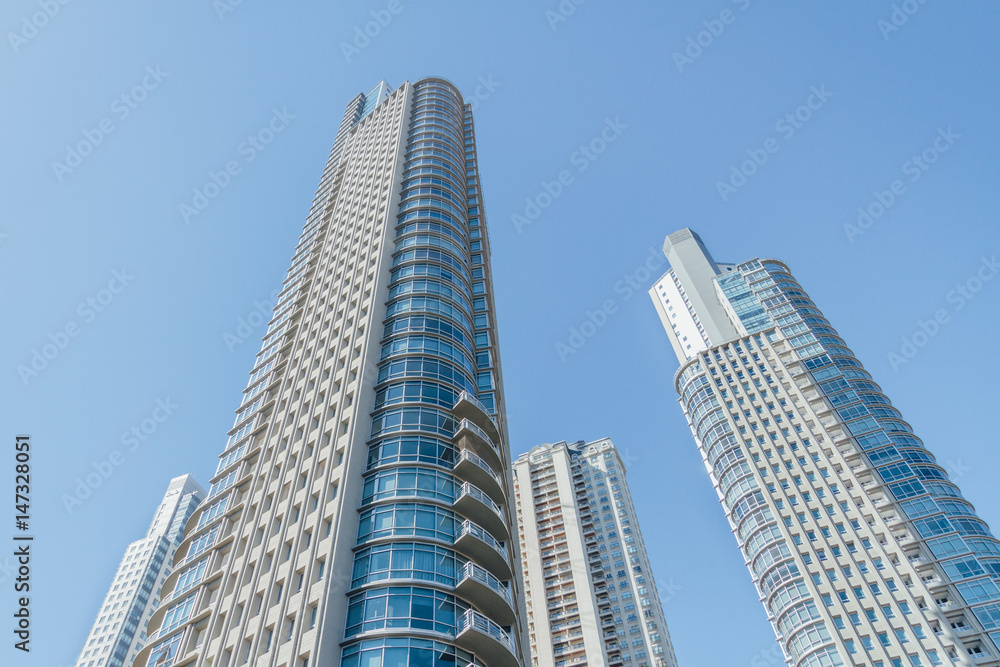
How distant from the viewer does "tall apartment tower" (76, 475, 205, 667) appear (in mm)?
122375

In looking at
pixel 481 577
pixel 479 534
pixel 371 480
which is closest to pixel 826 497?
pixel 479 534

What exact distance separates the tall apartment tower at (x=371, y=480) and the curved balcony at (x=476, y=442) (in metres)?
0.09

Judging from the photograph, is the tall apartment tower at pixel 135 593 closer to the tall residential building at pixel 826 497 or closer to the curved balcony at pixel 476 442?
the tall residential building at pixel 826 497

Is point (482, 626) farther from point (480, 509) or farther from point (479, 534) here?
point (480, 509)

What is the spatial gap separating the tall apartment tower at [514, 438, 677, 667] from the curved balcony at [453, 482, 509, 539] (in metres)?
58.1

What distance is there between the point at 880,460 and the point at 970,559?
13693mm

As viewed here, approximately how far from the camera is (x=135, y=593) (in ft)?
431

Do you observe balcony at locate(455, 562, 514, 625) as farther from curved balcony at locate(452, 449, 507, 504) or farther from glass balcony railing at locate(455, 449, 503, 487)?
glass balcony railing at locate(455, 449, 503, 487)

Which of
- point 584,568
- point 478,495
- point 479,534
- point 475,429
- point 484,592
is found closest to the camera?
point 484,592

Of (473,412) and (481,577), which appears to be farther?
(473,412)

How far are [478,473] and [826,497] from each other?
54.8 m

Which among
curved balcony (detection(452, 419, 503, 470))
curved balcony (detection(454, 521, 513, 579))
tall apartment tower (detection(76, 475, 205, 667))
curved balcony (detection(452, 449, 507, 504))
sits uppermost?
tall apartment tower (detection(76, 475, 205, 667))

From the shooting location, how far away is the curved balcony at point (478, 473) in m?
37.3

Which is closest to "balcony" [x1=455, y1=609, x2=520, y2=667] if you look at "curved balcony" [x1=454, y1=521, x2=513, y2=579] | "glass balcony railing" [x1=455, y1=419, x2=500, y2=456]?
"curved balcony" [x1=454, y1=521, x2=513, y2=579]
